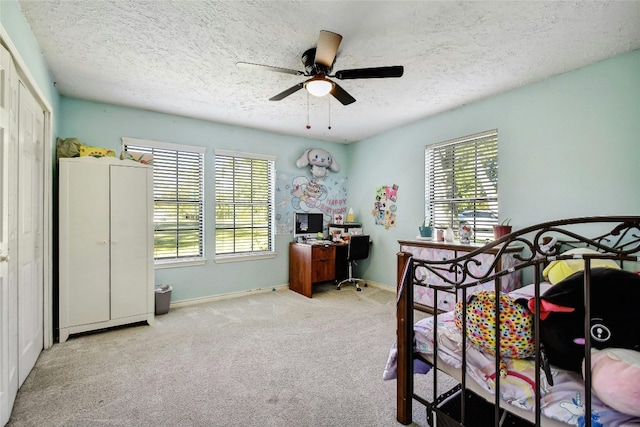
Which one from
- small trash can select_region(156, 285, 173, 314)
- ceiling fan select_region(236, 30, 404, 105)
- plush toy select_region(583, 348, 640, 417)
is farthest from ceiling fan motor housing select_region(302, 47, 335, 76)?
small trash can select_region(156, 285, 173, 314)

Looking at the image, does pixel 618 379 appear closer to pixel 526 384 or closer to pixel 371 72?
pixel 526 384

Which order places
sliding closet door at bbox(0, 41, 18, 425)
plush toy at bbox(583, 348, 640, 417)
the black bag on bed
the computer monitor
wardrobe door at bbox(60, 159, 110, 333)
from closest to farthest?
1. plush toy at bbox(583, 348, 640, 417)
2. the black bag on bed
3. sliding closet door at bbox(0, 41, 18, 425)
4. wardrobe door at bbox(60, 159, 110, 333)
5. the computer monitor

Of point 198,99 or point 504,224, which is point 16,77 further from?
point 504,224

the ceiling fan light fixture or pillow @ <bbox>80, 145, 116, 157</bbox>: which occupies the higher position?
the ceiling fan light fixture

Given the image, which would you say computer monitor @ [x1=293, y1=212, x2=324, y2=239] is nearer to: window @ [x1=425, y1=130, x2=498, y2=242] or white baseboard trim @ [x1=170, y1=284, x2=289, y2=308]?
white baseboard trim @ [x1=170, y1=284, x2=289, y2=308]

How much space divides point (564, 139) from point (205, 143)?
166 inches

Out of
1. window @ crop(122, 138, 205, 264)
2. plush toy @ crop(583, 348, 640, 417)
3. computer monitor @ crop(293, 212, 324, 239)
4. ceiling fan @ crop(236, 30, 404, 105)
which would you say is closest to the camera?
plush toy @ crop(583, 348, 640, 417)

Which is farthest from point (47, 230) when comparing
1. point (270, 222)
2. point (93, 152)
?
point (270, 222)

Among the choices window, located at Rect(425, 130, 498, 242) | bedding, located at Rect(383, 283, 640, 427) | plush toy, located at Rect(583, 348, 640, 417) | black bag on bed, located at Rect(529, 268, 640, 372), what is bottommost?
bedding, located at Rect(383, 283, 640, 427)

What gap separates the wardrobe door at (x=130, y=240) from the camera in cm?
307

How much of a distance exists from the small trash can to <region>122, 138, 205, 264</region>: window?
0.42 metres

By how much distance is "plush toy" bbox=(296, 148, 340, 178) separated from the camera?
4.96 metres

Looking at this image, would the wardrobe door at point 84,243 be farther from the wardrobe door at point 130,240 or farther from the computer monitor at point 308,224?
the computer monitor at point 308,224

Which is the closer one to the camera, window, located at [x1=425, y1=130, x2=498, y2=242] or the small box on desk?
window, located at [x1=425, y1=130, x2=498, y2=242]
